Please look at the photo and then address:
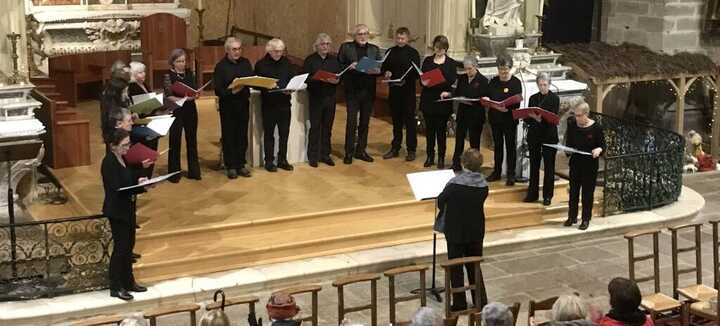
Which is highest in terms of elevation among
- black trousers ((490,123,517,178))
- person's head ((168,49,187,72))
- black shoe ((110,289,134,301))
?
person's head ((168,49,187,72))

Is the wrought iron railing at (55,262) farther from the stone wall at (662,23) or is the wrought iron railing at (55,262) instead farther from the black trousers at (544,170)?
the stone wall at (662,23)

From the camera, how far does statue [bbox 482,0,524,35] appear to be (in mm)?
13617

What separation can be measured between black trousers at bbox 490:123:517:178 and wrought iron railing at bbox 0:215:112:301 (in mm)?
4149

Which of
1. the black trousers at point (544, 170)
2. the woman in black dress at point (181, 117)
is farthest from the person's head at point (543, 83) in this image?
the woman in black dress at point (181, 117)

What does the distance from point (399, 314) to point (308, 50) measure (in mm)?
8521

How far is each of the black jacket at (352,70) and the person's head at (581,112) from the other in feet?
7.74

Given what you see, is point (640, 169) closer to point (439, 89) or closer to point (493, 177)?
point (493, 177)

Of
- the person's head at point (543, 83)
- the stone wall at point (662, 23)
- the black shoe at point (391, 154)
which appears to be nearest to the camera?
the person's head at point (543, 83)

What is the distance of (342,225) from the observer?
10.6 meters

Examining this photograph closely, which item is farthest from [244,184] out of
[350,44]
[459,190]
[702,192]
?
[702,192]

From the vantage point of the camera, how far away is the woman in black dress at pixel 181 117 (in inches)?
424

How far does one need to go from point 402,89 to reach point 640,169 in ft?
8.47

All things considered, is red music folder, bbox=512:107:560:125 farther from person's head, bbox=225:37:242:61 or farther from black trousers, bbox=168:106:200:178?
black trousers, bbox=168:106:200:178

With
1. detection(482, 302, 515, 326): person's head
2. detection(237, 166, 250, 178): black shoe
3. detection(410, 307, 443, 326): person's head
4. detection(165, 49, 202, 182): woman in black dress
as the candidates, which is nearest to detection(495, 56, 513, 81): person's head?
detection(237, 166, 250, 178): black shoe
